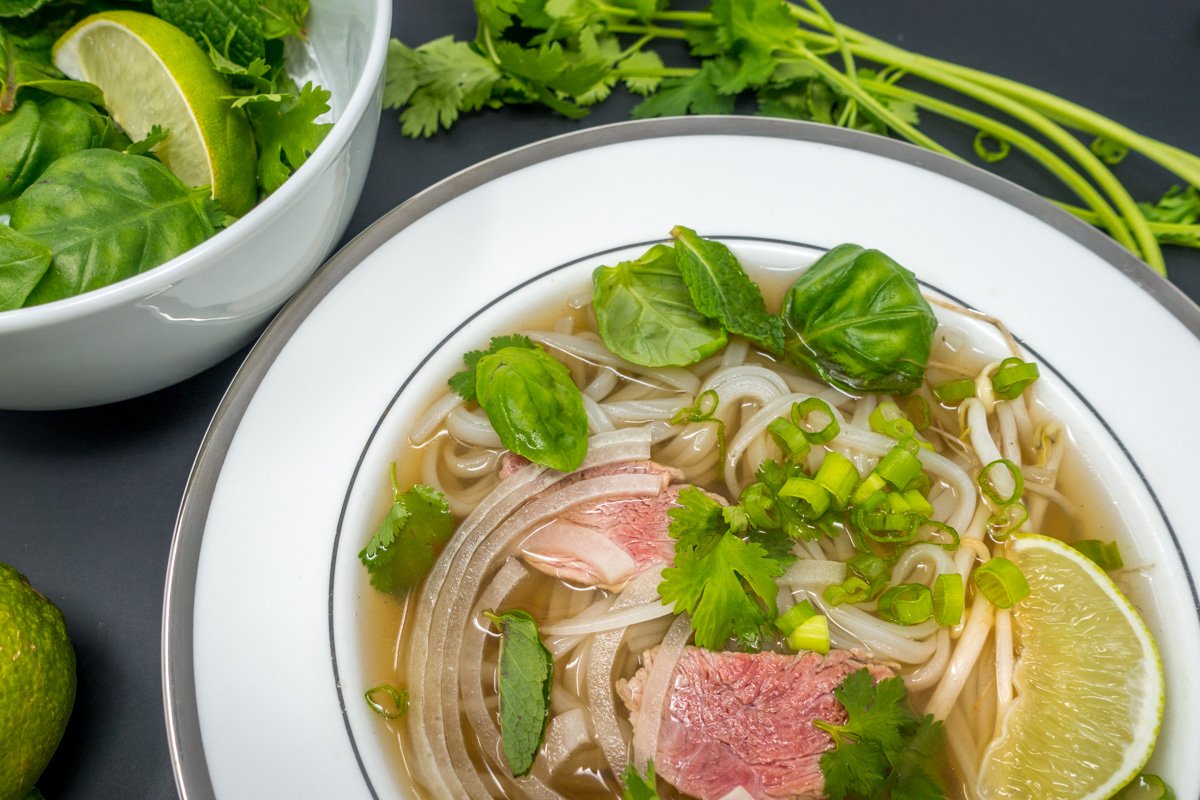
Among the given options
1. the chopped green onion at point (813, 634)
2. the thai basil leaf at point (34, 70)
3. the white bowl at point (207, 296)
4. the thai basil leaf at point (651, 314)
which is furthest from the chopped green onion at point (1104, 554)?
the thai basil leaf at point (34, 70)

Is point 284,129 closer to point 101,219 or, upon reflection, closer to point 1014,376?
point 101,219

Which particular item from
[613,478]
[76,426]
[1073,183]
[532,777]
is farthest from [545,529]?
[1073,183]

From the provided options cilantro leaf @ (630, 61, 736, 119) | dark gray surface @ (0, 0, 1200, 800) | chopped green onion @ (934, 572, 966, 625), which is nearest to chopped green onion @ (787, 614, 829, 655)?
chopped green onion @ (934, 572, 966, 625)

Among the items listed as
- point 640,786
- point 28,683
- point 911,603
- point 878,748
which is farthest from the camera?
point 911,603

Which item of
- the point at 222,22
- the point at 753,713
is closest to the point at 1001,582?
the point at 753,713

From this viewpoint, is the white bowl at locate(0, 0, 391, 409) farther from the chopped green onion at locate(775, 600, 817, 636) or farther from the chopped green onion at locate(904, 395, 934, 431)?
the chopped green onion at locate(904, 395, 934, 431)

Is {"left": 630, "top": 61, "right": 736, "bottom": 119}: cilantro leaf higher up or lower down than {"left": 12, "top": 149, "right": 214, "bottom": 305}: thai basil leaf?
higher up

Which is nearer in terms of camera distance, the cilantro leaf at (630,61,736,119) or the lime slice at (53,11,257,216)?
the lime slice at (53,11,257,216)
